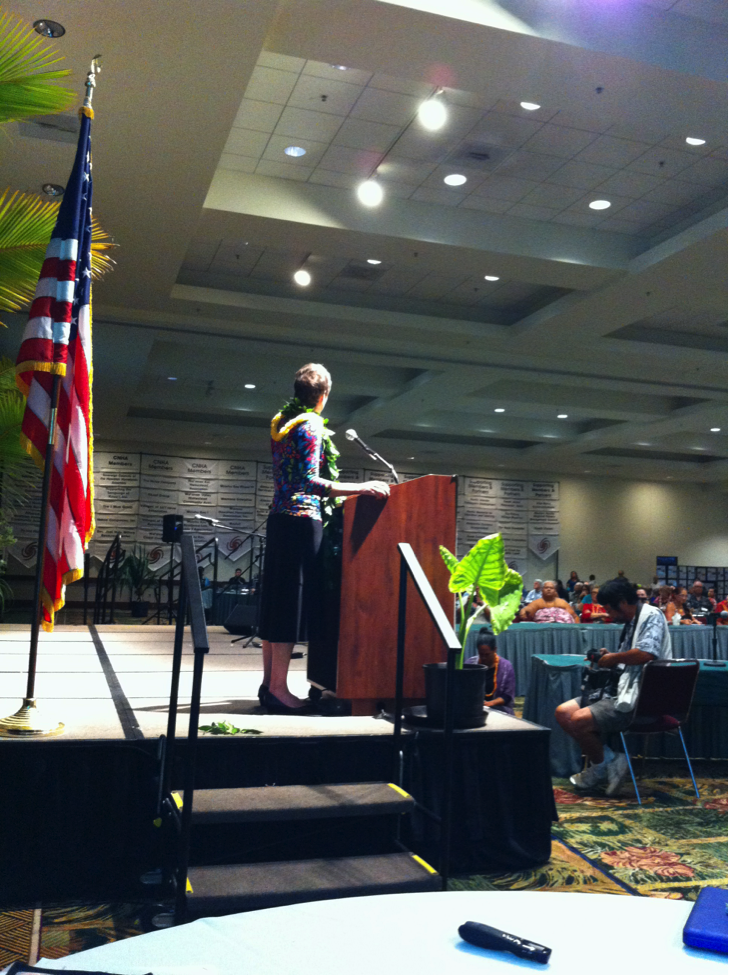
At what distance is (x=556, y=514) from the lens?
7215 millimetres

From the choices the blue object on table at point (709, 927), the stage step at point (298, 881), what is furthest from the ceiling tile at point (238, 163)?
the blue object on table at point (709, 927)

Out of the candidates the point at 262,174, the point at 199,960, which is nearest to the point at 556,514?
the point at 262,174

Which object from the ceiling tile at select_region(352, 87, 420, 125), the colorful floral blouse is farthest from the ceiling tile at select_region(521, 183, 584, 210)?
the colorful floral blouse

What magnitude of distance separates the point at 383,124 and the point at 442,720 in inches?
170

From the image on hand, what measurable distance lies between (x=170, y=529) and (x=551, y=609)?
3.89m

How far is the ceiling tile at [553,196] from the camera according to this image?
677 centimetres

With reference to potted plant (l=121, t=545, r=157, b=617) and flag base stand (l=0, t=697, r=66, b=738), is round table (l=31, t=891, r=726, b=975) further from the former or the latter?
potted plant (l=121, t=545, r=157, b=617)

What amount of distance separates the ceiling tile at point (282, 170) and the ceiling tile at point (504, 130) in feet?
Result: 4.49

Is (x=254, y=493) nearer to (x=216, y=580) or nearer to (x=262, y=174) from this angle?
(x=216, y=580)

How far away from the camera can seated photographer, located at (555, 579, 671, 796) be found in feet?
14.5

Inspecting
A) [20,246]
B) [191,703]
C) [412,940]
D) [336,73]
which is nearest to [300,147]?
[336,73]

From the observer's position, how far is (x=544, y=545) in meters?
6.59

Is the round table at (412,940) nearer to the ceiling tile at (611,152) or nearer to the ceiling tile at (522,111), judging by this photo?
the ceiling tile at (522,111)

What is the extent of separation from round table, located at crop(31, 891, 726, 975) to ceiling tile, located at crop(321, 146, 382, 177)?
19.6 feet
